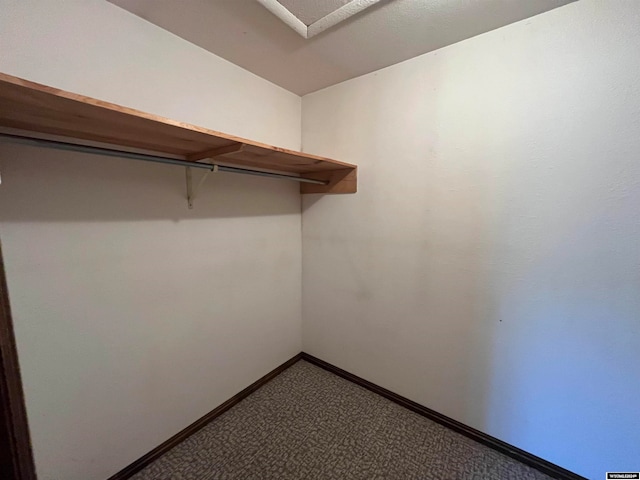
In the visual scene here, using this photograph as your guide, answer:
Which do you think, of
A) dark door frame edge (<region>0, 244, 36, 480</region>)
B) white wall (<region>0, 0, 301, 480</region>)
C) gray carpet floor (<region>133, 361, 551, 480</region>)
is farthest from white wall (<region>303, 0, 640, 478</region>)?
dark door frame edge (<region>0, 244, 36, 480</region>)

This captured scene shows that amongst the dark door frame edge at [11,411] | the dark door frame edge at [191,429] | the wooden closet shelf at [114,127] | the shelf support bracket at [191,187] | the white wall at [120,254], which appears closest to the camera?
the wooden closet shelf at [114,127]

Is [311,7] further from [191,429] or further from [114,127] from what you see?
[191,429]

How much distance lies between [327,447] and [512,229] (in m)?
1.62

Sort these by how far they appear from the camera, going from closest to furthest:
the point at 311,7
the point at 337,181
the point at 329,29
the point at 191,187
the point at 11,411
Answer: the point at 11,411, the point at 311,7, the point at 329,29, the point at 191,187, the point at 337,181

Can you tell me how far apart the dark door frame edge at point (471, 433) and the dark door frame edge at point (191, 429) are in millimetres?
560

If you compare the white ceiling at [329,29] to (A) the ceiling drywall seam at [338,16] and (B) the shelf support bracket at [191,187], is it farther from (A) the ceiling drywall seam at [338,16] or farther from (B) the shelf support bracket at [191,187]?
(B) the shelf support bracket at [191,187]

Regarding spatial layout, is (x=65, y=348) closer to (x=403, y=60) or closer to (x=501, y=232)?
(x=501, y=232)

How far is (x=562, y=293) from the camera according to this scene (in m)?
1.32

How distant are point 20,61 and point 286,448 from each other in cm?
219

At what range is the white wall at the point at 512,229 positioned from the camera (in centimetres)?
119

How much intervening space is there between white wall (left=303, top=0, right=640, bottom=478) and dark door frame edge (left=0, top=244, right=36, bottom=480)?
1789 mm

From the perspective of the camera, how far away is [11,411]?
Result: 0.96 metres

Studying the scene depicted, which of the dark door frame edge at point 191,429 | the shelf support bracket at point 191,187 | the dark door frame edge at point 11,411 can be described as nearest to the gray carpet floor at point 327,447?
the dark door frame edge at point 191,429

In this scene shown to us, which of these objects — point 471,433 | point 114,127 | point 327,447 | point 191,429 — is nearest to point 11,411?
point 191,429
